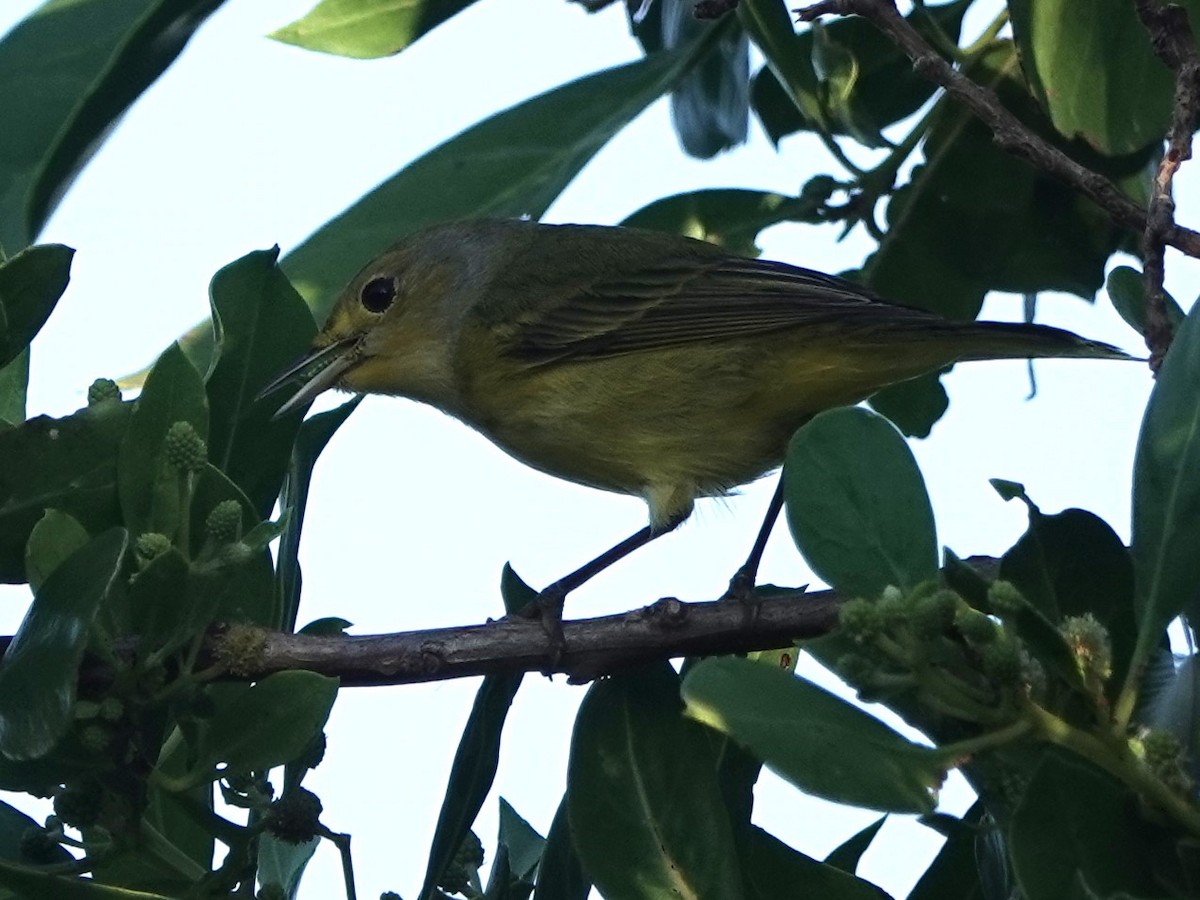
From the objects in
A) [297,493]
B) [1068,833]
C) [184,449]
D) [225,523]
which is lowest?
[1068,833]

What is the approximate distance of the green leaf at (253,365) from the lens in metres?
2.92

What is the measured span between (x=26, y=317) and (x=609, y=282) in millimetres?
2994

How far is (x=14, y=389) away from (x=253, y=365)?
1.39 ft

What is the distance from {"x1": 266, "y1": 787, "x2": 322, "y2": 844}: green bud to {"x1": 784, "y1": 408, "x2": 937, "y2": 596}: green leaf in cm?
83

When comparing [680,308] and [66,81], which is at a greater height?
[680,308]

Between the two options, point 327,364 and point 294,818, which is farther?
point 327,364

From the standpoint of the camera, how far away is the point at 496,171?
13.3 ft

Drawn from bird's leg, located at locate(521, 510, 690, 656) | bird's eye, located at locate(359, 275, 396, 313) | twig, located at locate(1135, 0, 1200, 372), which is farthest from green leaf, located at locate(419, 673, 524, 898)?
bird's eye, located at locate(359, 275, 396, 313)

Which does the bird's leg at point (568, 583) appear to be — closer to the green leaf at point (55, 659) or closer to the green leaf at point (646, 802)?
the green leaf at point (646, 802)

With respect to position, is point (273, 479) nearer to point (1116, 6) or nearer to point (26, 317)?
point (26, 317)

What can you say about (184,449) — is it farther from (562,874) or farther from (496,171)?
(496,171)

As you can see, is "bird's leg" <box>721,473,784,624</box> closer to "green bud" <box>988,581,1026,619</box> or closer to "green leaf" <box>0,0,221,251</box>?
"green bud" <box>988,581,1026,619</box>

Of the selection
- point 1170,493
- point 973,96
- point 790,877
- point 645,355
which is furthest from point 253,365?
point 645,355

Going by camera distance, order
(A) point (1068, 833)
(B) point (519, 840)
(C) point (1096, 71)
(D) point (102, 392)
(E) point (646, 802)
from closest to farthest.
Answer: (A) point (1068, 833), (E) point (646, 802), (D) point (102, 392), (B) point (519, 840), (C) point (1096, 71)
